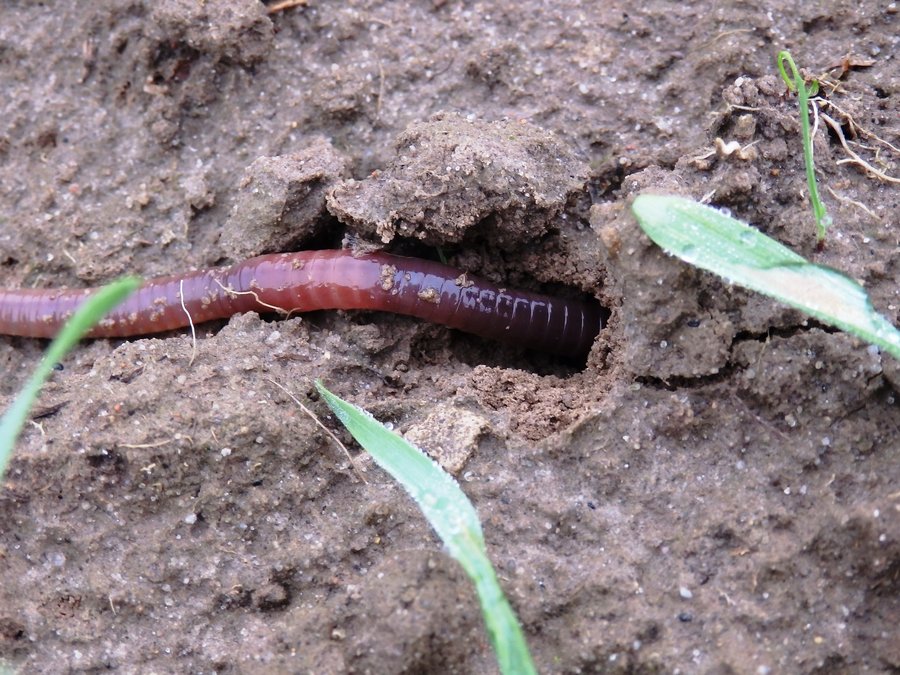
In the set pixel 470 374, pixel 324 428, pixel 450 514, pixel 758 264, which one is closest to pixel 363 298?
pixel 470 374

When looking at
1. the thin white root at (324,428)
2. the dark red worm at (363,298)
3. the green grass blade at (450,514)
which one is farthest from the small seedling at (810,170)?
the thin white root at (324,428)

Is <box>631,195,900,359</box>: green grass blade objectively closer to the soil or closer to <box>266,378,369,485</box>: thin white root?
the soil

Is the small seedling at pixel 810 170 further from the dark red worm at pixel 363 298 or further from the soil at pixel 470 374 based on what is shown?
the dark red worm at pixel 363 298

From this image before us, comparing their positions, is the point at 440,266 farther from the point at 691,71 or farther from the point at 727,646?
the point at 727,646

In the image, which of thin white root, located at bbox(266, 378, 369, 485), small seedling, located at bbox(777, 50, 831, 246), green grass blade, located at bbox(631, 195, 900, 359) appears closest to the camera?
green grass blade, located at bbox(631, 195, 900, 359)

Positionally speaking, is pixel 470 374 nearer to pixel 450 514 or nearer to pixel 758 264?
pixel 450 514

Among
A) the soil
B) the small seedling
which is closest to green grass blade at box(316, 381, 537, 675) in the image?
the soil

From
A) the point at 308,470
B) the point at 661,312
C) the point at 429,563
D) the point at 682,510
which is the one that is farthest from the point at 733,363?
the point at 308,470
